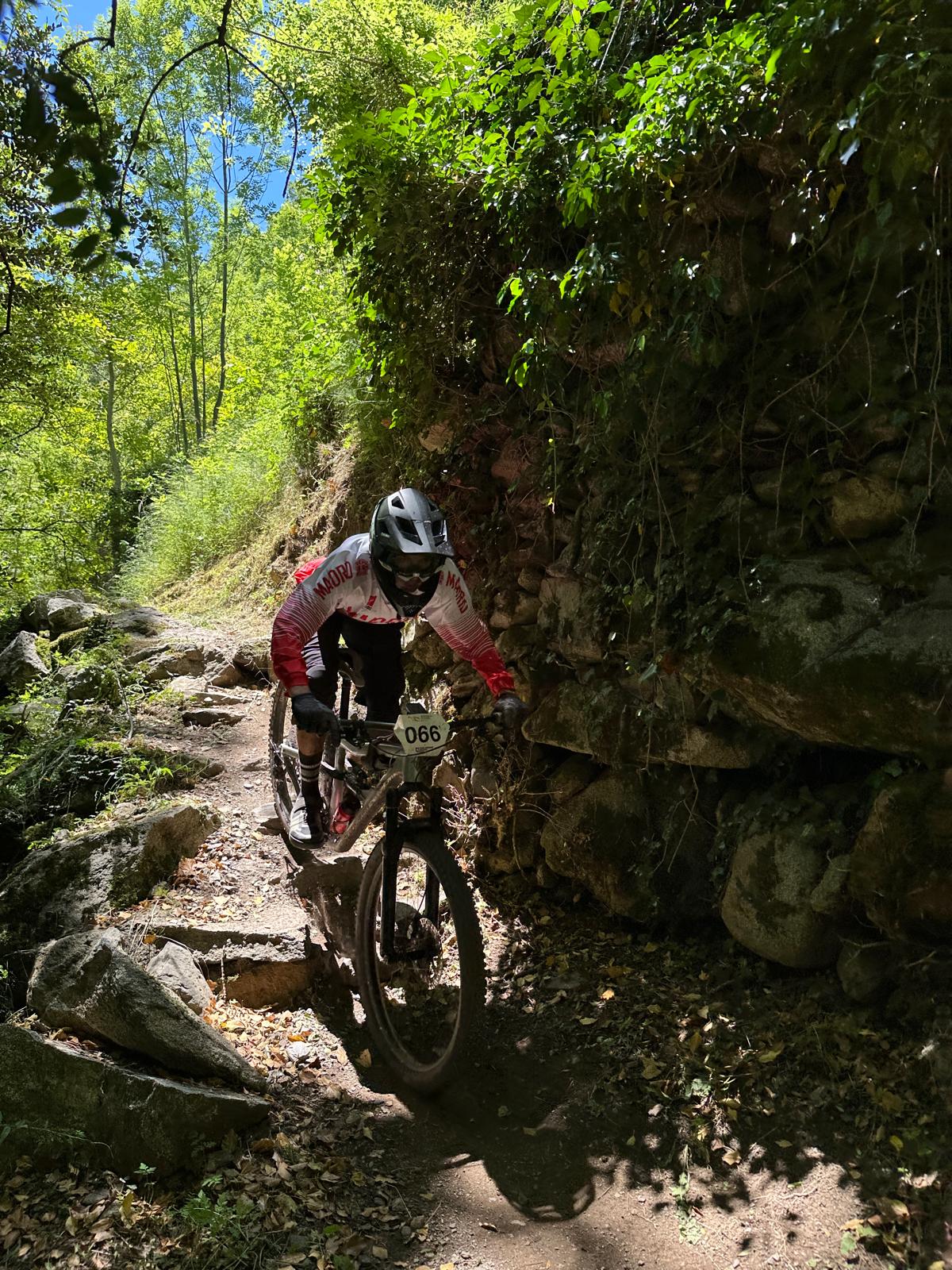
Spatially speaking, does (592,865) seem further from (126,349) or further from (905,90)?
(126,349)

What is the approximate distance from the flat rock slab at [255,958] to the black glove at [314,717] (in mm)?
1144

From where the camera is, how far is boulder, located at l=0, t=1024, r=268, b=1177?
258 cm

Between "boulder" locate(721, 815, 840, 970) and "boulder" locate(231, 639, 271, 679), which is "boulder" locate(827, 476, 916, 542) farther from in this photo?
"boulder" locate(231, 639, 271, 679)

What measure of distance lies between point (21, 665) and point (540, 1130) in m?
7.69

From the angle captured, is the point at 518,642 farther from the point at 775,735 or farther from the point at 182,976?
the point at 182,976

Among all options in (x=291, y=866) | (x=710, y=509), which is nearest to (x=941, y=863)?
(x=710, y=509)

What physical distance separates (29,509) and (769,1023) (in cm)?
1059

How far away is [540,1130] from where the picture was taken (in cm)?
306

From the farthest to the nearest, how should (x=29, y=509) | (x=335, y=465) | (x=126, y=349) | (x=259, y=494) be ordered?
(x=259, y=494), (x=126, y=349), (x=29, y=509), (x=335, y=465)

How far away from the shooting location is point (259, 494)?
13172 millimetres

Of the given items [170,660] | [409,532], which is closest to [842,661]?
[409,532]

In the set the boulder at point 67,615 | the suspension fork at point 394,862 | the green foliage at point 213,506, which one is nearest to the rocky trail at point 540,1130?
the suspension fork at point 394,862

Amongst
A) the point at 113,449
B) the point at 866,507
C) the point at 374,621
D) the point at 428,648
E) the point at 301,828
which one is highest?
the point at 113,449

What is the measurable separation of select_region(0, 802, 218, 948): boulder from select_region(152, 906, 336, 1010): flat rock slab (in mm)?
530
